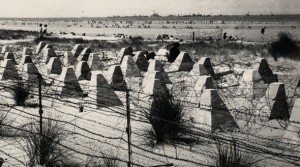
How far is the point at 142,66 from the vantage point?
51.5 ft

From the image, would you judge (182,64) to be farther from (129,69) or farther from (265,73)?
(265,73)

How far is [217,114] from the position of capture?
7445 millimetres

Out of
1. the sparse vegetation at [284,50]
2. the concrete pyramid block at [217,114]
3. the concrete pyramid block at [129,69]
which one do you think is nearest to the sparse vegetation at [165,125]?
the concrete pyramid block at [217,114]

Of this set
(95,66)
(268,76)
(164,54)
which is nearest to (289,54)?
(164,54)

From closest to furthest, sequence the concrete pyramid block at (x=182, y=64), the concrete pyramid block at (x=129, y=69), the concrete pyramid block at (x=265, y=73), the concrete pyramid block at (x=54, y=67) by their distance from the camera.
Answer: the concrete pyramid block at (x=265, y=73) < the concrete pyramid block at (x=129, y=69) < the concrete pyramid block at (x=54, y=67) < the concrete pyramid block at (x=182, y=64)

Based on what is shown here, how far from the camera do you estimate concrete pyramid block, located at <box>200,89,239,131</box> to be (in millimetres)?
7363

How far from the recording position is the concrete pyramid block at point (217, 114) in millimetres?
7363

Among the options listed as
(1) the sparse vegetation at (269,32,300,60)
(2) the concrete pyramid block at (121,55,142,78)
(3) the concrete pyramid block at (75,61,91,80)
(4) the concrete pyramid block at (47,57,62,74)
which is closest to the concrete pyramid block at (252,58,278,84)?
(2) the concrete pyramid block at (121,55,142,78)

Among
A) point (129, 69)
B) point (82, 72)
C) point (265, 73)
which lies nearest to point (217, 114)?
point (265, 73)

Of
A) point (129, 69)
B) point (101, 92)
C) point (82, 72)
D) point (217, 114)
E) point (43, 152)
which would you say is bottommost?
point (43, 152)

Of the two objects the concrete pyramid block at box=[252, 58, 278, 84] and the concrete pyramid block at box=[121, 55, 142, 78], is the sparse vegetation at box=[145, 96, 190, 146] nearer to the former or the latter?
the concrete pyramid block at box=[252, 58, 278, 84]

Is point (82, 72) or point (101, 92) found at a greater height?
point (82, 72)

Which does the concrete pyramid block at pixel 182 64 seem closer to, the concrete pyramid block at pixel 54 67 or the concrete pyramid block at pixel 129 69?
the concrete pyramid block at pixel 129 69

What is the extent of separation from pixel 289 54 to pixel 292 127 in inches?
564
